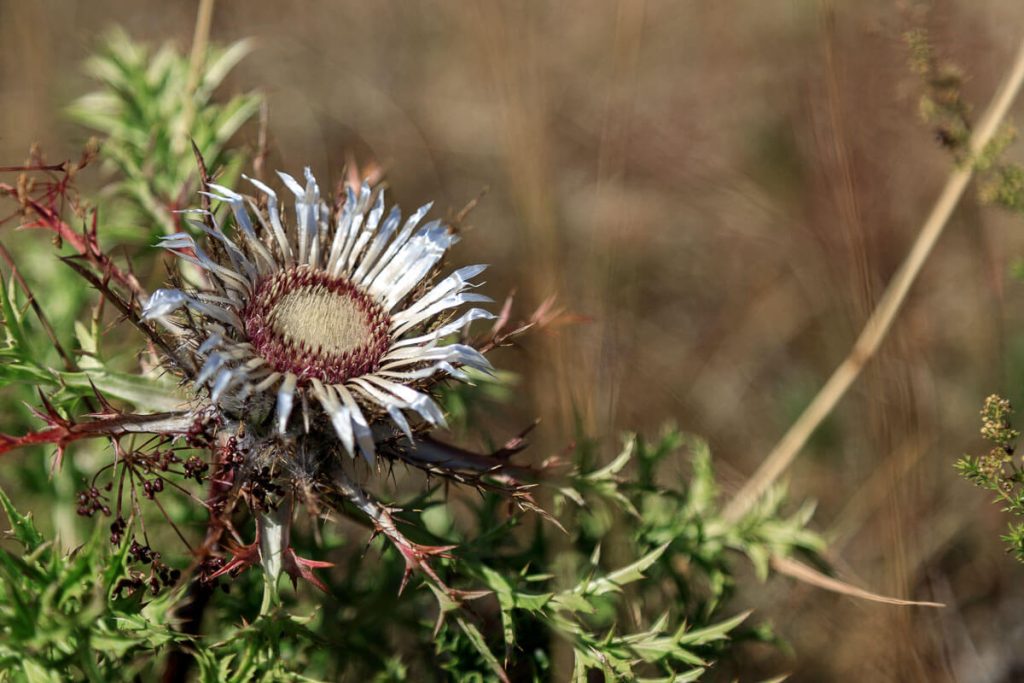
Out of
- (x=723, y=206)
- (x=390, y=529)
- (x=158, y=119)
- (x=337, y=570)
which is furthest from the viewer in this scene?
(x=723, y=206)

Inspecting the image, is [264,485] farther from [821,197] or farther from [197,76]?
[821,197]

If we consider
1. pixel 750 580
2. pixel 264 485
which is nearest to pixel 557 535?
pixel 264 485

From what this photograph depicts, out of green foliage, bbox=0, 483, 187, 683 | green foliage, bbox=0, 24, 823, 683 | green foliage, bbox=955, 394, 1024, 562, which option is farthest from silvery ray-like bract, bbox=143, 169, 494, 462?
green foliage, bbox=955, 394, 1024, 562

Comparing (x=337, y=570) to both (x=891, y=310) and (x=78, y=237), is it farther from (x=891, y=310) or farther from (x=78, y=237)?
(x=891, y=310)

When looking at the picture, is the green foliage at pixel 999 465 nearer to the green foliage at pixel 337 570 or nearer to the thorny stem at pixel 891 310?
the green foliage at pixel 337 570

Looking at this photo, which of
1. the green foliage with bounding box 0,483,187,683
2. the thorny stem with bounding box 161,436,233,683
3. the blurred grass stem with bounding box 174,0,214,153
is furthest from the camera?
the blurred grass stem with bounding box 174,0,214,153

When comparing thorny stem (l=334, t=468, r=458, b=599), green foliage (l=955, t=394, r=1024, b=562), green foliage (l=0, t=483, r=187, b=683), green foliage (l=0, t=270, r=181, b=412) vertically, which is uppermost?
green foliage (l=955, t=394, r=1024, b=562)

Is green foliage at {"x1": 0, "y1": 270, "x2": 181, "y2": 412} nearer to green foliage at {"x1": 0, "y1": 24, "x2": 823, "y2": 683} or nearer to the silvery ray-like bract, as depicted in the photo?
green foliage at {"x1": 0, "y1": 24, "x2": 823, "y2": 683}

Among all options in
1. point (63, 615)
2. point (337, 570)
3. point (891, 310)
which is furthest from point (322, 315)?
point (891, 310)
